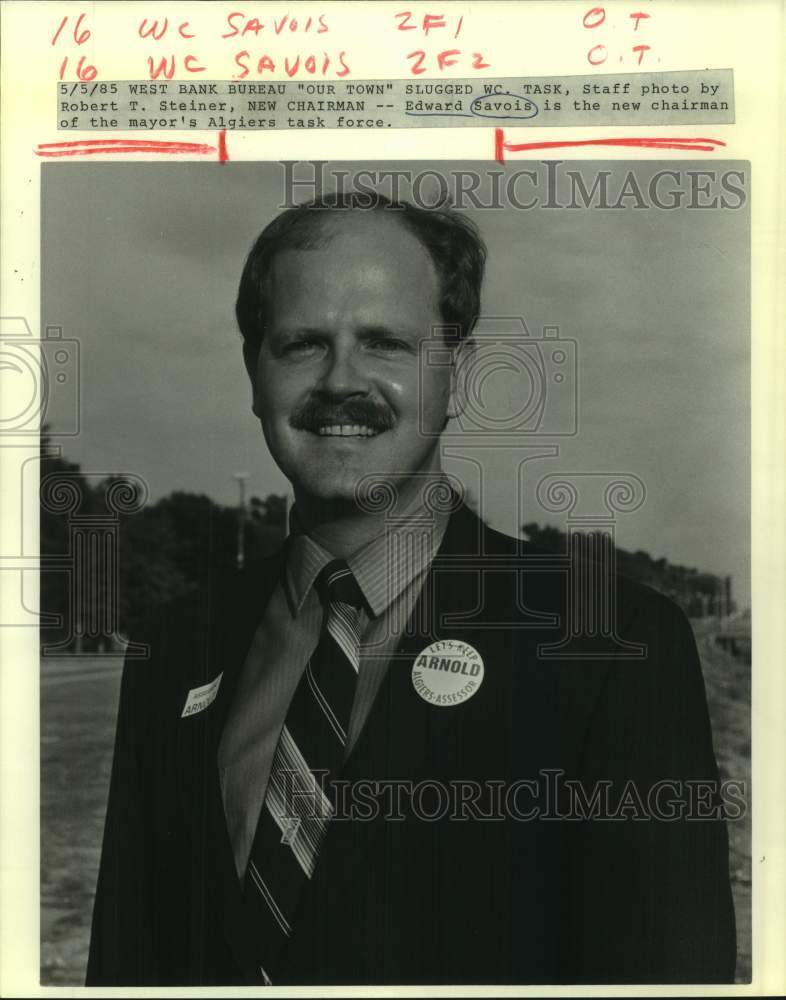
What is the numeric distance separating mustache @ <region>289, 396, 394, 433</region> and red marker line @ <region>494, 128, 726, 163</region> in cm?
Answer: 66

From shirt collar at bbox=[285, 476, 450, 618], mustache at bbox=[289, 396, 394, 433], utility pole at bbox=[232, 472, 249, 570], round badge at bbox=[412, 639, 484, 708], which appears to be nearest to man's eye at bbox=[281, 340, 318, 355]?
mustache at bbox=[289, 396, 394, 433]

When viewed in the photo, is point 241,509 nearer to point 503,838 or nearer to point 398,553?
point 398,553

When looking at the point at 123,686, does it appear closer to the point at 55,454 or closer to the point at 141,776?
the point at 141,776

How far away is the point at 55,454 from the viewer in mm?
2496

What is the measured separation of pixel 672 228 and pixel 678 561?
2.58ft

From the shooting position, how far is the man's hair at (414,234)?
246 centimetres

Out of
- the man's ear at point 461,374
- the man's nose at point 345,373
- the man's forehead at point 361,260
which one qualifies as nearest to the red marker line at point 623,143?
the man's forehead at point 361,260

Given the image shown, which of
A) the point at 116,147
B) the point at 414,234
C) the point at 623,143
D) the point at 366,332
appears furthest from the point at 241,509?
the point at 623,143

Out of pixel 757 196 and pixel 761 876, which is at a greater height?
pixel 757 196

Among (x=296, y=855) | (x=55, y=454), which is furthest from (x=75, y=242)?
(x=296, y=855)

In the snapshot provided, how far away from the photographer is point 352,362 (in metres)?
2.43

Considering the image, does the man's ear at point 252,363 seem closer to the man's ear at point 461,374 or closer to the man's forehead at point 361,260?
the man's forehead at point 361,260

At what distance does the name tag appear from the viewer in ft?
8.23

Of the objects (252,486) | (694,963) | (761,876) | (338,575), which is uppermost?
(252,486)
